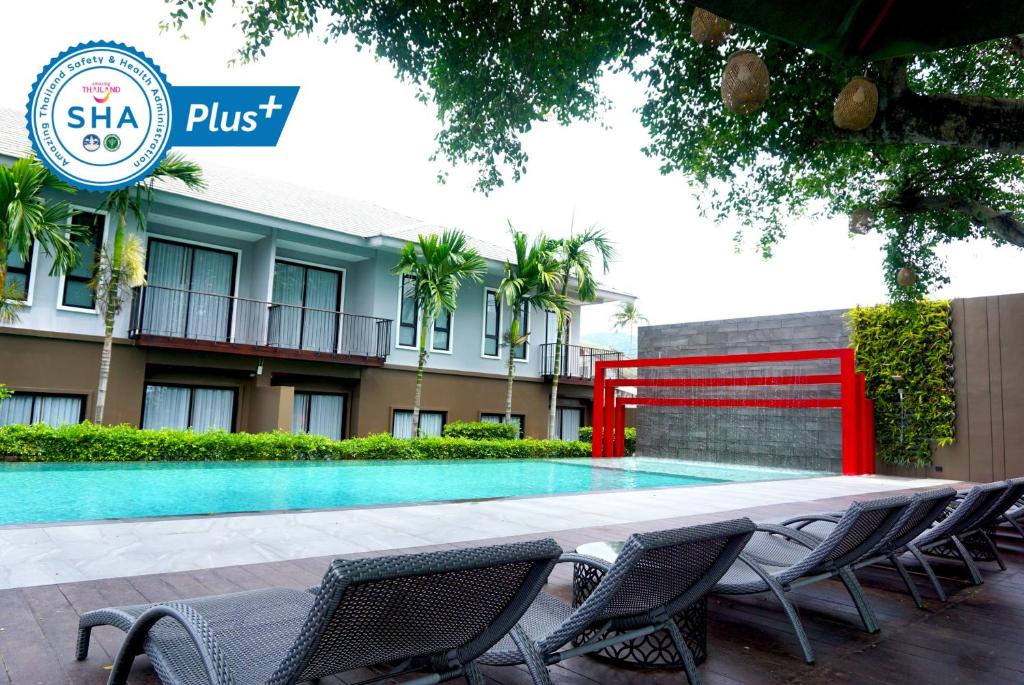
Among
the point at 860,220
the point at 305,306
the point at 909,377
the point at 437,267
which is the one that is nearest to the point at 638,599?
the point at 860,220

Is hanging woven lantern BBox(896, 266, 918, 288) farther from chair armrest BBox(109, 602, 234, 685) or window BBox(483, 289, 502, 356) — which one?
window BBox(483, 289, 502, 356)

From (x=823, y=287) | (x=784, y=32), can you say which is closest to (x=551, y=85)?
(x=784, y=32)

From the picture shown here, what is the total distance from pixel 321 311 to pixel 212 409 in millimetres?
3358

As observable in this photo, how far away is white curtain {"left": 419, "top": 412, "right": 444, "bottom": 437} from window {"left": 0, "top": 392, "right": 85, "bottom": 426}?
7940mm

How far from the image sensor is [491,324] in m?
20.7

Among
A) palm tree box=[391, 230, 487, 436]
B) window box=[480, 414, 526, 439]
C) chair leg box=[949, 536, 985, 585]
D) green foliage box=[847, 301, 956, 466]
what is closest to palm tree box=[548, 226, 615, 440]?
palm tree box=[391, 230, 487, 436]

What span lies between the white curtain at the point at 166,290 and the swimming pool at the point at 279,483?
434 cm

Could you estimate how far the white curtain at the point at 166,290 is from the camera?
47.3 feet

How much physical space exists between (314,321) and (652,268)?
61.2 metres

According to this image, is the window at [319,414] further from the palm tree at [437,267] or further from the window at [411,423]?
the palm tree at [437,267]

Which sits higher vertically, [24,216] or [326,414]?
[24,216]

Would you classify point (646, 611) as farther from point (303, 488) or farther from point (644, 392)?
point (644, 392)

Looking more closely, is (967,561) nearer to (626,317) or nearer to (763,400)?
(763,400)

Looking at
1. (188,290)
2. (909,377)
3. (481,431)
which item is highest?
(188,290)
